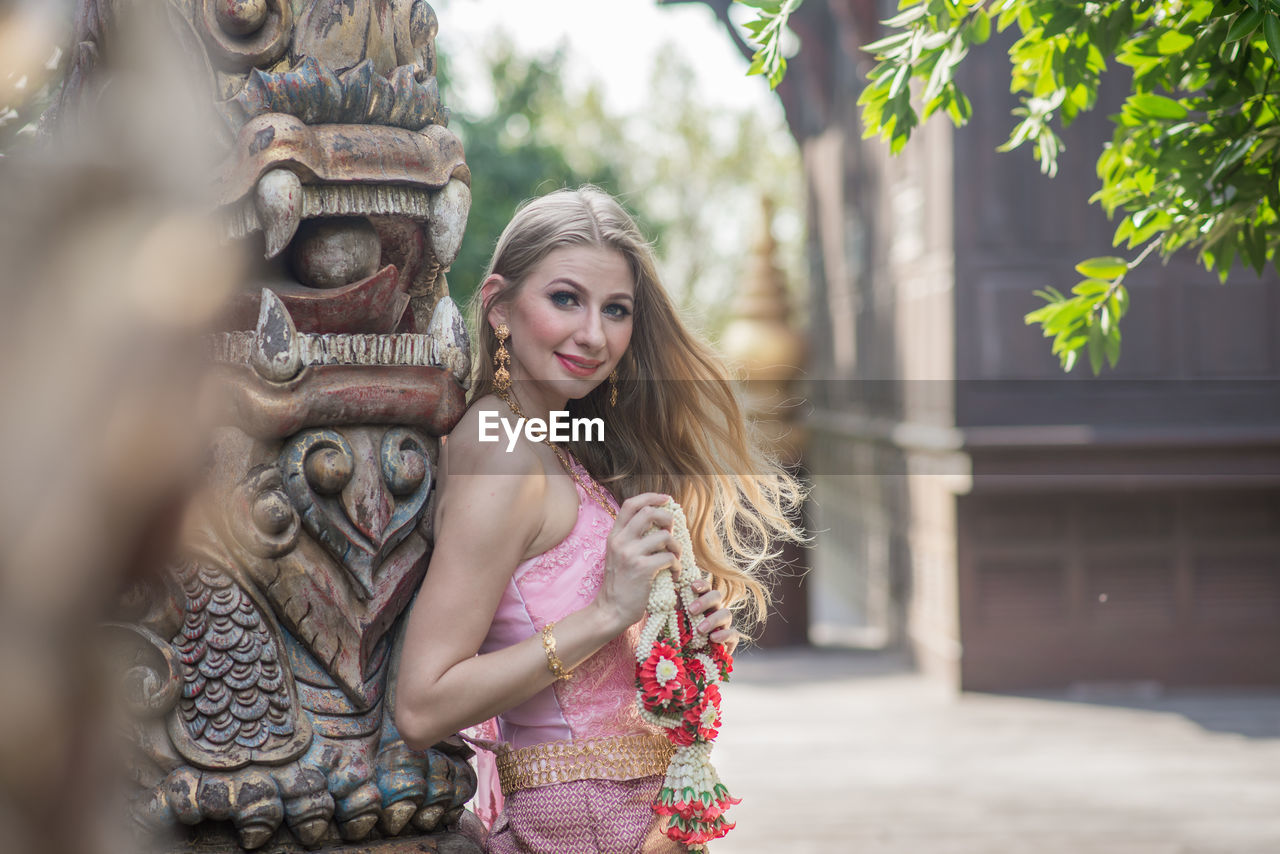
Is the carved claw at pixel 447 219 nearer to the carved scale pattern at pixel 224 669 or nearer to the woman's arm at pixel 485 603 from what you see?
the woman's arm at pixel 485 603

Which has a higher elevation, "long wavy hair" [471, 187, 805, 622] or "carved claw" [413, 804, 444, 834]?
"long wavy hair" [471, 187, 805, 622]

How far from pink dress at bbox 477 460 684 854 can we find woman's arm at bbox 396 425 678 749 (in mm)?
74

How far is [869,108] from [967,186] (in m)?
4.95

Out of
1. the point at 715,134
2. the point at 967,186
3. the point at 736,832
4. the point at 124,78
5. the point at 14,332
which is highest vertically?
the point at 715,134

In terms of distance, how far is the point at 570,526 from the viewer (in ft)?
5.50

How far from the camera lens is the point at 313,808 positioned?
4.95 ft

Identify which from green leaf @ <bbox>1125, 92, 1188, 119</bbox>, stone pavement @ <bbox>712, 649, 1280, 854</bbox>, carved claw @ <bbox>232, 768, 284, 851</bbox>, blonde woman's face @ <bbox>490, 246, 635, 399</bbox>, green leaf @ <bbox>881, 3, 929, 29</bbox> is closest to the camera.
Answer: carved claw @ <bbox>232, 768, 284, 851</bbox>

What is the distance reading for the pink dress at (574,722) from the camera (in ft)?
5.30

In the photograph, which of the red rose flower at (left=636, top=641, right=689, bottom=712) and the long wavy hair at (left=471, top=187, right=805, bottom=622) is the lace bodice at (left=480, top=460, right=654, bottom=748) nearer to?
the red rose flower at (left=636, top=641, right=689, bottom=712)

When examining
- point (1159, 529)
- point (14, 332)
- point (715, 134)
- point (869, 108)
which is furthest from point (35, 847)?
point (715, 134)

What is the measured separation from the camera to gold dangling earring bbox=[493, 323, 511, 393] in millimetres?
1724

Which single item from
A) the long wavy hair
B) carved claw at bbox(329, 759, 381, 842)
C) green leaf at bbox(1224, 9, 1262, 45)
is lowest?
carved claw at bbox(329, 759, 381, 842)

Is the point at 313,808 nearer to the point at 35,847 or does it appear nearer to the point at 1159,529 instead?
the point at 35,847

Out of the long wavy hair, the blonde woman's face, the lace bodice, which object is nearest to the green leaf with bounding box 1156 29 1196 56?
the long wavy hair
